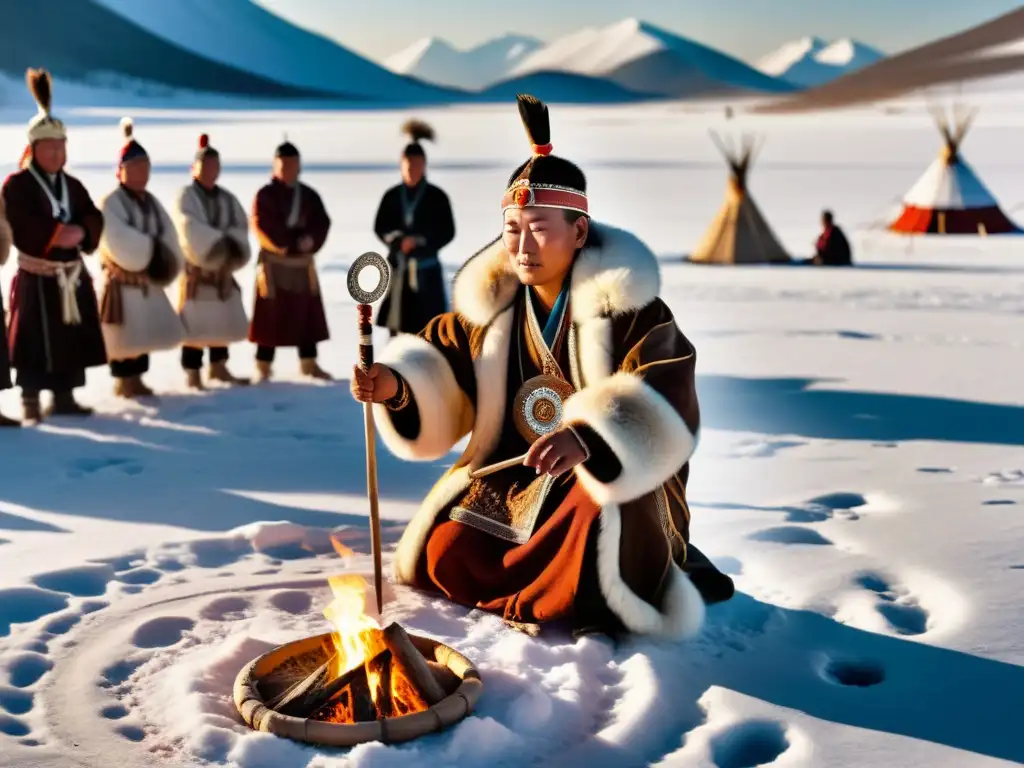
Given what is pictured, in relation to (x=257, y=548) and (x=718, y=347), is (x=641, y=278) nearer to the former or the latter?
(x=257, y=548)

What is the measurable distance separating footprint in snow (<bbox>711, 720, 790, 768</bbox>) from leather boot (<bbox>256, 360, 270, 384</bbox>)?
4318 millimetres

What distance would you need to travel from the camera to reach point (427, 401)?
321cm

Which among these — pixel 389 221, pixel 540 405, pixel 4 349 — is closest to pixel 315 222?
pixel 389 221

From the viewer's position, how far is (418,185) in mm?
6457

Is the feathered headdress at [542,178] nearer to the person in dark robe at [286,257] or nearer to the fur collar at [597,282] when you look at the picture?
the fur collar at [597,282]

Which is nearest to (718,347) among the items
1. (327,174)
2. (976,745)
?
(976,745)

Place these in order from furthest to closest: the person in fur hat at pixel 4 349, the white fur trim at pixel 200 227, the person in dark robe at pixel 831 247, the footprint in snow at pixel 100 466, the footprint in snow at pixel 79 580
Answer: the person in dark robe at pixel 831 247
the white fur trim at pixel 200 227
the person in fur hat at pixel 4 349
the footprint in snow at pixel 100 466
the footprint in snow at pixel 79 580

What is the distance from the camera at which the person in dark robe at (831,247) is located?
11.9 m

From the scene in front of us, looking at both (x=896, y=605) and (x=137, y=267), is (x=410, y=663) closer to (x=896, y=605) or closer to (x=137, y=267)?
(x=896, y=605)

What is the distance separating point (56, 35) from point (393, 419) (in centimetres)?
8745

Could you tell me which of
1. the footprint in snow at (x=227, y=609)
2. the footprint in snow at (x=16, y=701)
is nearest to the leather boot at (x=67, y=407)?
the footprint in snow at (x=227, y=609)

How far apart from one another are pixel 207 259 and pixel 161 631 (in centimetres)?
330

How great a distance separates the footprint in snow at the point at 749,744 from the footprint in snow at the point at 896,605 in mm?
676

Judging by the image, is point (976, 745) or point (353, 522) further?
point (353, 522)
